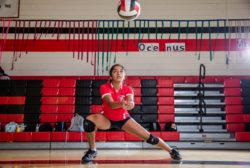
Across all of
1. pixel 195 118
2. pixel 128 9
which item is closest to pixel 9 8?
pixel 128 9

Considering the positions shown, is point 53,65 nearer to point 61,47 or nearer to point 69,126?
point 61,47

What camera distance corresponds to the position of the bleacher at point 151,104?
6.68 meters

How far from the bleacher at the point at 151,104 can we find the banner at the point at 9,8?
2.09 meters

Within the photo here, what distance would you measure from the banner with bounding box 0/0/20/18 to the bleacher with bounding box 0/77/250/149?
2.09 metres

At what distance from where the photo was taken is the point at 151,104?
689 centimetres

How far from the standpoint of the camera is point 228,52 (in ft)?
24.6

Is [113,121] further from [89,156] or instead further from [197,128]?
[197,128]

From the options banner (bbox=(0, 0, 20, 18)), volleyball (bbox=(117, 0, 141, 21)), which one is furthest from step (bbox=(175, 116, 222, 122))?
banner (bbox=(0, 0, 20, 18))

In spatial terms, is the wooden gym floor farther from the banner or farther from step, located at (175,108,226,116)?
the banner

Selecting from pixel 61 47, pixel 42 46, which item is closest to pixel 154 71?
pixel 61 47

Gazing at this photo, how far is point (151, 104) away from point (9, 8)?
191 inches

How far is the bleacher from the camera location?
668 cm

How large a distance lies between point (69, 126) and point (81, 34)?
263cm

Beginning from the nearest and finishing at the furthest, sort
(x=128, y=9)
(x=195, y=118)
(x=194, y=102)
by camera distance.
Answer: (x=128, y=9)
(x=195, y=118)
(x=194, y=102)
